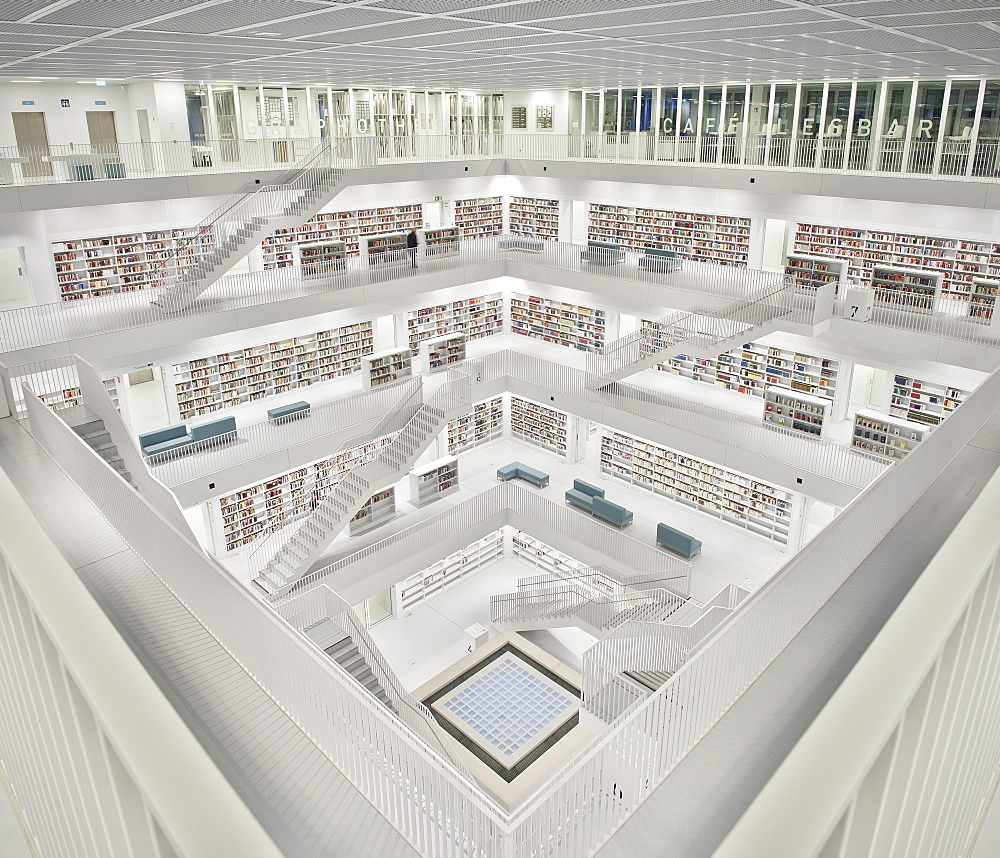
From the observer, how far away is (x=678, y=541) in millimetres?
14602

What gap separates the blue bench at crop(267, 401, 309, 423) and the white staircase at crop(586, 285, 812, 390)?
259 inches

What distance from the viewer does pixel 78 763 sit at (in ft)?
4.03

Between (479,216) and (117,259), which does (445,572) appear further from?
(479,216)

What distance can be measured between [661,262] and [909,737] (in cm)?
1509

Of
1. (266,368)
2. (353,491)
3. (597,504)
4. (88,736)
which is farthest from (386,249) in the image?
(88,736)

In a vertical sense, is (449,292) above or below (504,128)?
below

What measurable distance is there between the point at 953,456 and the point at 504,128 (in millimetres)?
17974

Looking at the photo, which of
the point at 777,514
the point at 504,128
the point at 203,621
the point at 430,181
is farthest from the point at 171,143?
Result: the point at 777,514

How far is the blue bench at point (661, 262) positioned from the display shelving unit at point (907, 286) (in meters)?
3.66

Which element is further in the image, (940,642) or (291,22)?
(291,22)

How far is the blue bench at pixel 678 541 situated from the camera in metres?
14.5

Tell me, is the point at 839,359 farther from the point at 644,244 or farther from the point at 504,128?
the point at 504,128

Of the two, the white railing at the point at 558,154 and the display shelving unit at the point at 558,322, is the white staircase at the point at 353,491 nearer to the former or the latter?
the display shelving unit at the point at 558,322

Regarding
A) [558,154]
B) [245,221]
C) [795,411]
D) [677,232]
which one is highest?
[558,154]
